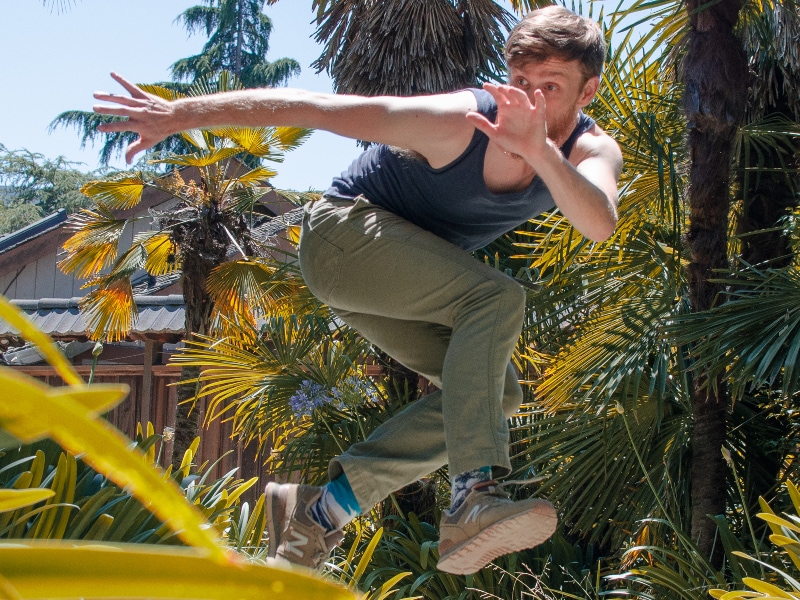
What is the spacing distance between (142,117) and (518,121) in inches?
30.0

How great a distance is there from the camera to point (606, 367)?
438cm

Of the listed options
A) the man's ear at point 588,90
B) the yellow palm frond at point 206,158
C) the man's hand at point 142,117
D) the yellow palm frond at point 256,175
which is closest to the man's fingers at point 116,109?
the man's hand at point 142,117

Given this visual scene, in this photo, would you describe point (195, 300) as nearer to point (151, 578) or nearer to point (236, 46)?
point (151, 578)

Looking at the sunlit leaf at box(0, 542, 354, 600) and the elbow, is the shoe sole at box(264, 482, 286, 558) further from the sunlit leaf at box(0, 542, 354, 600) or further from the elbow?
the sunlit leaf at box(0, 542, 354, 600)

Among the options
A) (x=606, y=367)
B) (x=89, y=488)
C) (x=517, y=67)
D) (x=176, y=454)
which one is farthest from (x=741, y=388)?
(x=176, y=454)

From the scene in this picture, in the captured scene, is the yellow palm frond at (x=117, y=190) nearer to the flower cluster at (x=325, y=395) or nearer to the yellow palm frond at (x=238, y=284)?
the yellow palm frond at (x=238, y=284)

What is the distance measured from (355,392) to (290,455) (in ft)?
2.28

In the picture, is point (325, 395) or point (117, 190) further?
point (117, 190)

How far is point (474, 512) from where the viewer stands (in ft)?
7.07

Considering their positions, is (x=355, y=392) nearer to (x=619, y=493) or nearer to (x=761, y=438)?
(x=619, y=493)

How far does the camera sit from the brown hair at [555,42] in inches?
86.0

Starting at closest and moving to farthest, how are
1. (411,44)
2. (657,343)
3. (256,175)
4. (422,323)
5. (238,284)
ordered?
(422,323) → (657,343) → (411,44) → (238,284) → (256,175)

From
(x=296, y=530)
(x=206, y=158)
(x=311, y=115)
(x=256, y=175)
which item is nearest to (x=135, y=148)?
(x=311, y=115)

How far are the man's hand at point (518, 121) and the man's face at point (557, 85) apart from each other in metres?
0.31
